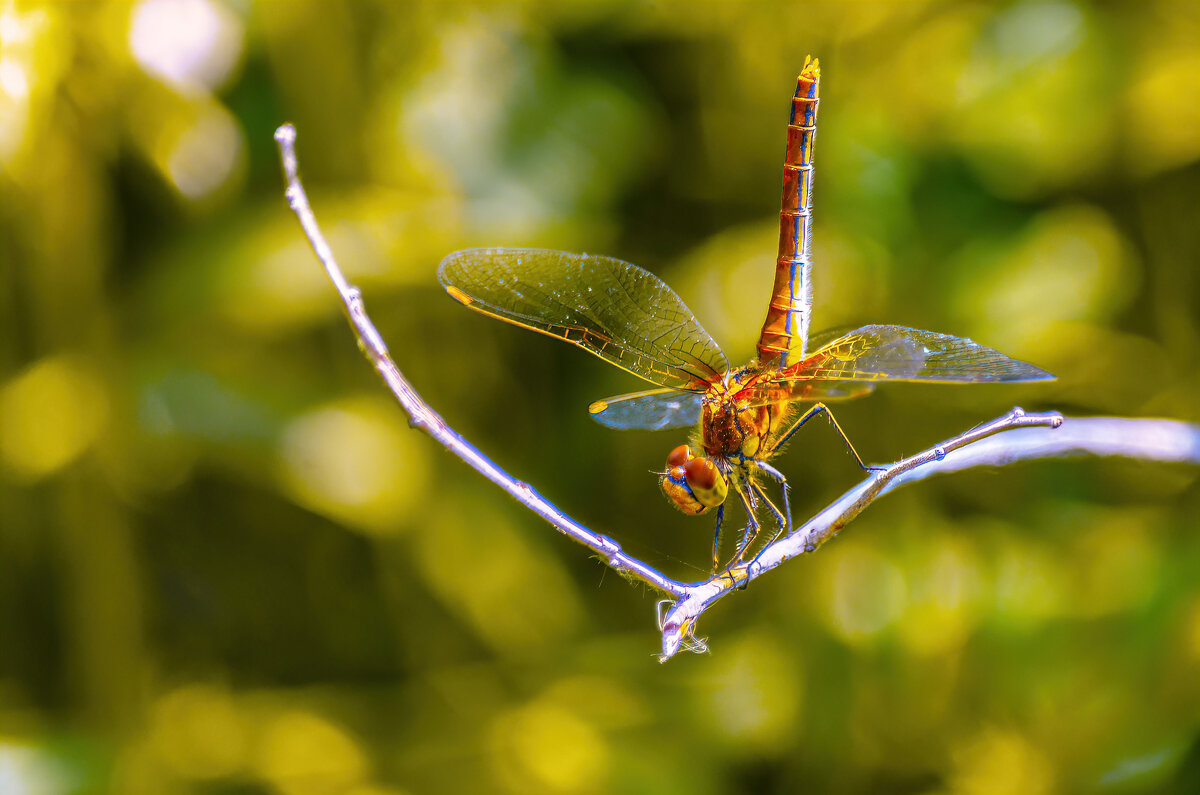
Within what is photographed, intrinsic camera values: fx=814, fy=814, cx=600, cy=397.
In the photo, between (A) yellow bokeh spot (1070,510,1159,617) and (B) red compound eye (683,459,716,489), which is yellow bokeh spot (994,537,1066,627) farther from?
(B) red compound eye (683,459,716,489)

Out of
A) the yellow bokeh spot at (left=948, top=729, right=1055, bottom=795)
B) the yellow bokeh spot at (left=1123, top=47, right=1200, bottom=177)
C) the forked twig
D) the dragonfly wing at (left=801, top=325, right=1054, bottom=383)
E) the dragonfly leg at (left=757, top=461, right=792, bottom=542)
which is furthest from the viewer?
the yellow bokeh spot at (left=1123, top=47, right=1200, bottom=177)

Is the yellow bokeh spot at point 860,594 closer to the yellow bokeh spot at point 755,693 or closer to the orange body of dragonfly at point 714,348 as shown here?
the yellow bokeh spot at point 755,693

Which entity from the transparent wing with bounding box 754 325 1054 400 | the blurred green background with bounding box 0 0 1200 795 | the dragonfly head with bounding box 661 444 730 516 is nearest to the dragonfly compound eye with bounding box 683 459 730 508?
the dragonfly head with bounding box 661 444 730 516

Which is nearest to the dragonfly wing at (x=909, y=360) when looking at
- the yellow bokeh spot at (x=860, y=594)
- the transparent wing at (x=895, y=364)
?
the transparent wing at (x=895, y=364)

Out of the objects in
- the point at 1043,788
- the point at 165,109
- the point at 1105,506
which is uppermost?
the point at 165,109

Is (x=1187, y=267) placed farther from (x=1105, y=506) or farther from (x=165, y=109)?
(x=165, y=109)

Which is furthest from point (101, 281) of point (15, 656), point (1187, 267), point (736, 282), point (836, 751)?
point (1187, 267)
